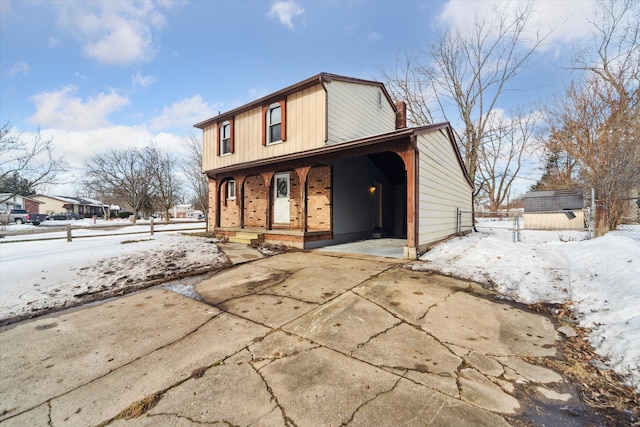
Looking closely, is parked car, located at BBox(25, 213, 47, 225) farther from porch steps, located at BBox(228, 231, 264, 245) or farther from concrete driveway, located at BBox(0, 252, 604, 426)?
concrete driveway, located at BBox(0, 252, 604, 426)

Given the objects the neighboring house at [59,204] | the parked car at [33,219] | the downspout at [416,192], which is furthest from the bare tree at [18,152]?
the neighboring house at [59,204]

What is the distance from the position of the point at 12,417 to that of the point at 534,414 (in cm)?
357

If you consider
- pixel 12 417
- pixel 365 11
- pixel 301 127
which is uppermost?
pixel 365 11

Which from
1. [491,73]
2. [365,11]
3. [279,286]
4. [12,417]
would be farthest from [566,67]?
[12,417]

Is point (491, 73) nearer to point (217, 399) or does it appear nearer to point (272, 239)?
point (272, 239)

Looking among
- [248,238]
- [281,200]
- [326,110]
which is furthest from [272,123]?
[248,238]

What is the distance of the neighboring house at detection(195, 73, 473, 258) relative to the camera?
23.2 ft

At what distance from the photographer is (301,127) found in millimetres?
9477

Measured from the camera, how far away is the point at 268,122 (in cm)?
1062

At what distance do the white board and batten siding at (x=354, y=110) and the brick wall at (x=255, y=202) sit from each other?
13.0ft

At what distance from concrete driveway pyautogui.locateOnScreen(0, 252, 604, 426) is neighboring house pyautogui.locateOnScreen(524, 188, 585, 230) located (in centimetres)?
1442

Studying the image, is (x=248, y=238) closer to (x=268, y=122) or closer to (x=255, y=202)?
(x=255, y=202)

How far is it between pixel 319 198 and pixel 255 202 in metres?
3.59

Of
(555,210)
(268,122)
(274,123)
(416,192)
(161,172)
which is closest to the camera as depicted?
(416,192)
